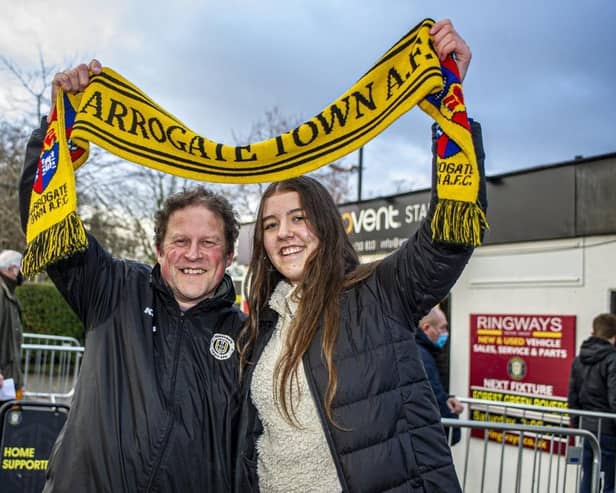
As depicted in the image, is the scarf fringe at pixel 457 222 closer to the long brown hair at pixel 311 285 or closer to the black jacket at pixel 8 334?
the long brown hair at pixel 311 285

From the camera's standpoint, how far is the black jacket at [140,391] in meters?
2.36

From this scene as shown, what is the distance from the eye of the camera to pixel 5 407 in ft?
14.2

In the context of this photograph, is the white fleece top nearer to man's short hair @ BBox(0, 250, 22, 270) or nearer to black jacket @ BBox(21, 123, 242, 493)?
black jacket @ BBox(21, 123, 242, 493)

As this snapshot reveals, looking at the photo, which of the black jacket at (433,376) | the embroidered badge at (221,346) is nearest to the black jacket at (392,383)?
the embroidered badge at (221,346)

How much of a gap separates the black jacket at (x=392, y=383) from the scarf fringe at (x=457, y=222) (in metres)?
0.06

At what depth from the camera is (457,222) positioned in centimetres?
208

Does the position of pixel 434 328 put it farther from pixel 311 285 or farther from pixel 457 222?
pixel 457 222

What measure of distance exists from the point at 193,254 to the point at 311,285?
610mm

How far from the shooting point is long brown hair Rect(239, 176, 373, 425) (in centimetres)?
225

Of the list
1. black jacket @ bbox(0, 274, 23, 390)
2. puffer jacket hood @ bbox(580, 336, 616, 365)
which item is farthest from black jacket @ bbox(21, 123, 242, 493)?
puffer jacket hood @ bbox(580, 336, 616, 365)

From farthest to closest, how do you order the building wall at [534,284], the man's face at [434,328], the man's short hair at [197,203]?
the building wall at [534,284] → the man's face at [434,328] → the man's short hair at [197,203]

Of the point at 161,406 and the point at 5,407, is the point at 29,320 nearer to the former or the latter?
the point at 5,407

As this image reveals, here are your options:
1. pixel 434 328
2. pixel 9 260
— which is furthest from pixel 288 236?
pixel 9 260

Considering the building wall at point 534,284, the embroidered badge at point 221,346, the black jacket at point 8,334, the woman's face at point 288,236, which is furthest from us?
the building wall at point 534,284
